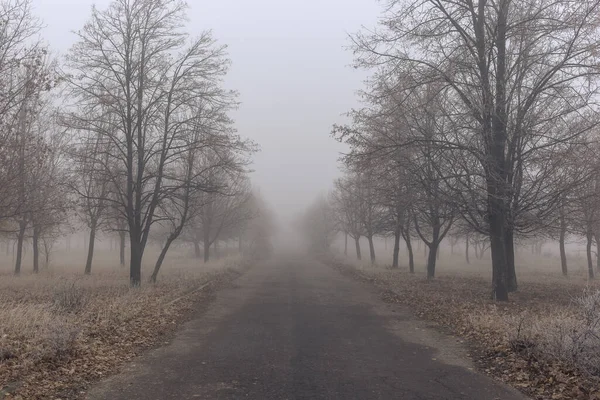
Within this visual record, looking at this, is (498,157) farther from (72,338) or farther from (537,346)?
(72,338)

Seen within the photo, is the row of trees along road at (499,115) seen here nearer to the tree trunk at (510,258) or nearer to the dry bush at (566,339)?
the tree trunk at (510,258)

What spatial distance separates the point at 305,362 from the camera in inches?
288

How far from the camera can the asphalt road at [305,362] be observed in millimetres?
5914

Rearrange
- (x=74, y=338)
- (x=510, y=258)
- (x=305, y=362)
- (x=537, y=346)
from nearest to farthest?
(x=537, y=346)
(x=305, y=362)
(x=74, y=338)
(x=510, y=258)

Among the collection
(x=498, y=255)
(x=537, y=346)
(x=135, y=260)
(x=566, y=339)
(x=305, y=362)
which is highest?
(x=498, y=255)

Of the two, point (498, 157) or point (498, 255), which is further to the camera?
point (498, 255)

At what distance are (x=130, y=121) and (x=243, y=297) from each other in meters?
7.76

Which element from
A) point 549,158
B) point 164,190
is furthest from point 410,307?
point 164,190

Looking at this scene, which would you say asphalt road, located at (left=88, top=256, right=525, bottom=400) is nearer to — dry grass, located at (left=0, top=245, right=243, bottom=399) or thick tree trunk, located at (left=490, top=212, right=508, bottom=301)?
dry grass, located at (left=0, top=245, right=243, bottom=399)

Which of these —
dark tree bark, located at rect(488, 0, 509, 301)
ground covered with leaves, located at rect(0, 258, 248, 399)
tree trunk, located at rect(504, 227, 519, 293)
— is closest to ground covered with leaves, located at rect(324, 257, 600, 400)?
dark tree bark, located at rect(488, 0, 509, 301)

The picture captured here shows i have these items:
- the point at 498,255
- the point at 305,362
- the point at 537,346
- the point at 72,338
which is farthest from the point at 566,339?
the point at 72,338

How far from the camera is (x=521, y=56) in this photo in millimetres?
13172

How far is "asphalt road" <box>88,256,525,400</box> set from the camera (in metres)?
5.91

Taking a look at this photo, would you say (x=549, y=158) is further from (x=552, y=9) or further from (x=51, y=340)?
(x=51, y=340)
